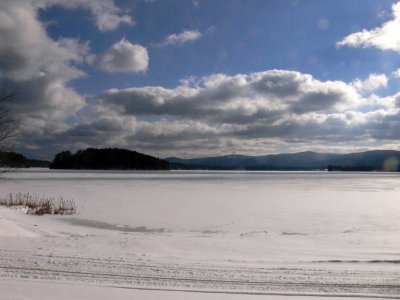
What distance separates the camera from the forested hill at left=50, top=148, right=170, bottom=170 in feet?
458

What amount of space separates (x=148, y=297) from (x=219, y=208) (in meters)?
15.1

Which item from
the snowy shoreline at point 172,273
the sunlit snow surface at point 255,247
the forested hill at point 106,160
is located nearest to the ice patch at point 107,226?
the sunlit snow surface at point 255,247

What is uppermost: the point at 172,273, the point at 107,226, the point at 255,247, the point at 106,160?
the point at 106,160

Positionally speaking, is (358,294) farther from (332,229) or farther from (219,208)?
(219,208)

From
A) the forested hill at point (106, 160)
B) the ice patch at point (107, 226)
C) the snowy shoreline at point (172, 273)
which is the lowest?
the ice patch at point (107, 226)

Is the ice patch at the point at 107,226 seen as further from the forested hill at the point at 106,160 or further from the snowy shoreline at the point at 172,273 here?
the forested hill at the point at 106,160

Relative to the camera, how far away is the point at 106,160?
140m

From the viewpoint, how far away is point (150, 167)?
468 ft

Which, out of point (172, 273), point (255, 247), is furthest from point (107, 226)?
point (172, 273)

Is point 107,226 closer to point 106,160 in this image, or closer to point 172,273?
point 172,273

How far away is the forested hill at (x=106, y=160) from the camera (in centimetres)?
13962

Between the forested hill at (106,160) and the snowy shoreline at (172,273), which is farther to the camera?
the forested hill at (106,160)

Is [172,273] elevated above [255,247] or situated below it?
above

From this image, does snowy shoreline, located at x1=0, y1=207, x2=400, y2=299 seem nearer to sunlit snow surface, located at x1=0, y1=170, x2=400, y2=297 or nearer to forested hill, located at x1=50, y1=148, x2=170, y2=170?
sunlit snow surface, located at x1=0, y1=170, x2=400, y2=297
